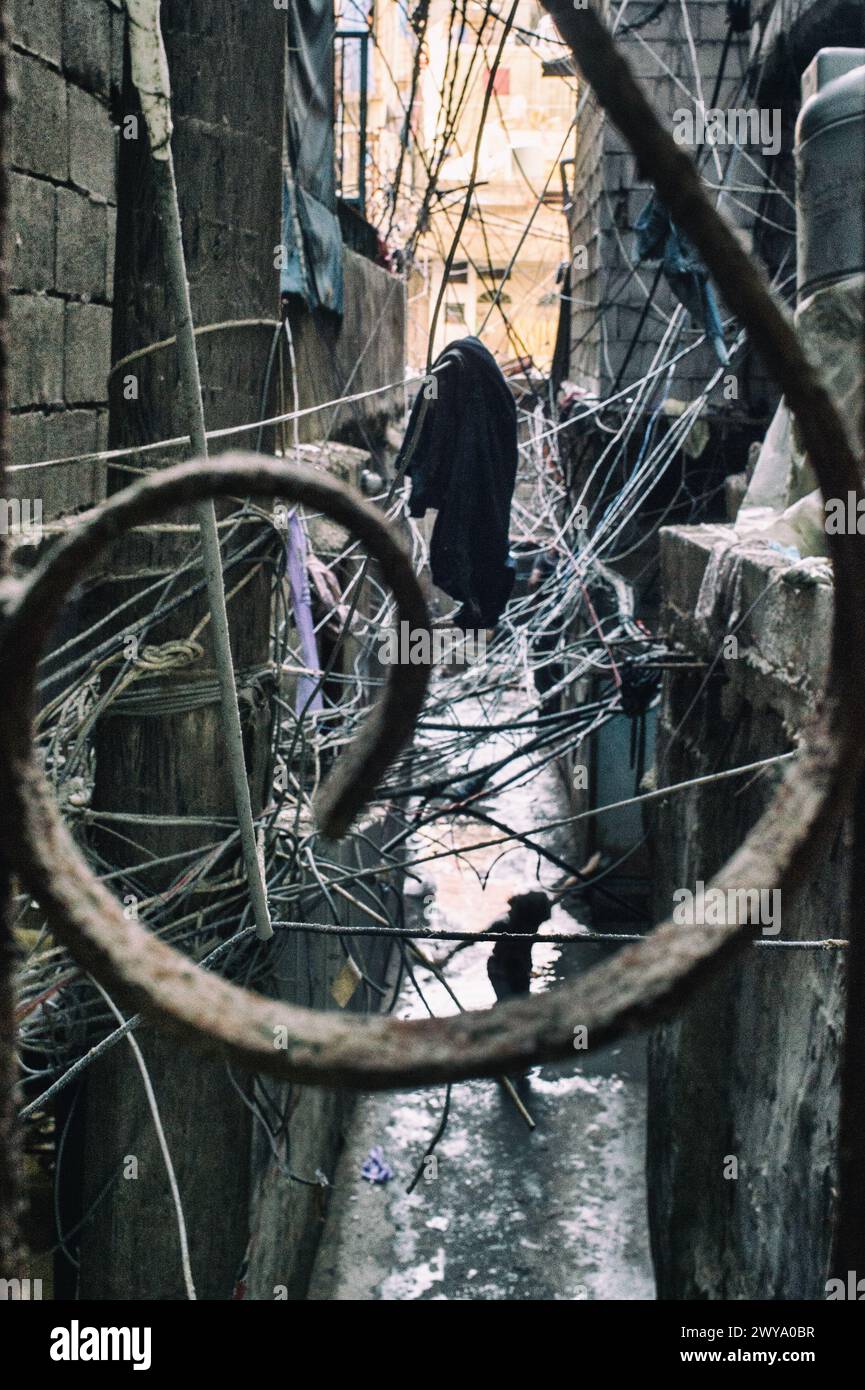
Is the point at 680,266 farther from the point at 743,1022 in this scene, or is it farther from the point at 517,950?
the point at 743,1022

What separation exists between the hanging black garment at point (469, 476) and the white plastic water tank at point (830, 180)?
205cm

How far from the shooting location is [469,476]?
650 centimetres

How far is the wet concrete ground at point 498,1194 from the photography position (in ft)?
21.5

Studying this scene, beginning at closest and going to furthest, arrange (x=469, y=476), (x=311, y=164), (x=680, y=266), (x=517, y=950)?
1. (x=469, y=476)
2. (x=311, y=164)
3. (x=680, y=266)
4. (x=517, y=950)

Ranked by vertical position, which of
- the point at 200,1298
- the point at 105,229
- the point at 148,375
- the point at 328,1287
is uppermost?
the point at 105,229

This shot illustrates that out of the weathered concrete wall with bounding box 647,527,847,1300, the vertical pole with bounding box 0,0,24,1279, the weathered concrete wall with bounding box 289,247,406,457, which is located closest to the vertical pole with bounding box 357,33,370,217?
the weathered concrete wall with bounding box 289,247,406,457

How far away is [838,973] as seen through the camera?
3.34m

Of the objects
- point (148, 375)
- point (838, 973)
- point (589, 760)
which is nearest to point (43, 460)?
point (148, 375)

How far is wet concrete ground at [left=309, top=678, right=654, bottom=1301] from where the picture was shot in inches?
258

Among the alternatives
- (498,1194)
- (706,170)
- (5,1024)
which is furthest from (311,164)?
(5,1024)

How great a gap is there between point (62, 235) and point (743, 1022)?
151 inches

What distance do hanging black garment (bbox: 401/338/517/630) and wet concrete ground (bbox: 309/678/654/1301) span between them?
129 centimetres

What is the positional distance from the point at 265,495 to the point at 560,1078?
28.4ft
